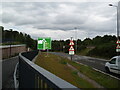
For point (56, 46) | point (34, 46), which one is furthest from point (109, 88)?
point (56, 46)

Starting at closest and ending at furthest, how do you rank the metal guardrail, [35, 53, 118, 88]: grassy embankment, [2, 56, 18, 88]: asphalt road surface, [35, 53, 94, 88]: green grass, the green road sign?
1. the metal guardrail
2. [2, 56, 18, 88]: asphalt road surface
3. [35, 53, 118, 88]: grassy embankment
4. [35, 53, 94, 88]: green grass
5. the green road sign

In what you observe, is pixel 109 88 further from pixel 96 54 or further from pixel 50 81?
pixel 96 54

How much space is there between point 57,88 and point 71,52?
17239 millimetres

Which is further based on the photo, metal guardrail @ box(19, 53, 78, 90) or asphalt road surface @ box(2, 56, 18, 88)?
asphalt road surface @ box(2, 56, 18, 88)

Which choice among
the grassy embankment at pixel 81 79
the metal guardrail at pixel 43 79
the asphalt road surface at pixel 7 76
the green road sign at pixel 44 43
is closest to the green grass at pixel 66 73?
the grassy embankment at pixel 81 79

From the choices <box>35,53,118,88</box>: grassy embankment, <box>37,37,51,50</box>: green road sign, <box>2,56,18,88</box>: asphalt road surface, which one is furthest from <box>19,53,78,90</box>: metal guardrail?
<box>37,37,51,50</box>: green road sign

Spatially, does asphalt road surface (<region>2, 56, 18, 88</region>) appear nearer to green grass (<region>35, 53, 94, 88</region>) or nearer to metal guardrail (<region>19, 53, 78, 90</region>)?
green grass (<region>35, 53, 94, 88</region>)

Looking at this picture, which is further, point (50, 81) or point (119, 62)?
point (119, 62)

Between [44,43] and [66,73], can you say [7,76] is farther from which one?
[44,43]

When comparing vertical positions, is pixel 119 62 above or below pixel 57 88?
below

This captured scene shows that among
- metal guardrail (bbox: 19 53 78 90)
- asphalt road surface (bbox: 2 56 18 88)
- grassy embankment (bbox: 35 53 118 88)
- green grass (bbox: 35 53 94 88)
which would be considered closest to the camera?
metal guardrail (bbox: 19 53 78 90)

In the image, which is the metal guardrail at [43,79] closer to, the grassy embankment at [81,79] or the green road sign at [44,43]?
the grassy embankment at [81,79]

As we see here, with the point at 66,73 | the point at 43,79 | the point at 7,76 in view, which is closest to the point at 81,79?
the point at 66,73

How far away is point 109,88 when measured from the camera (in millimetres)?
8773
